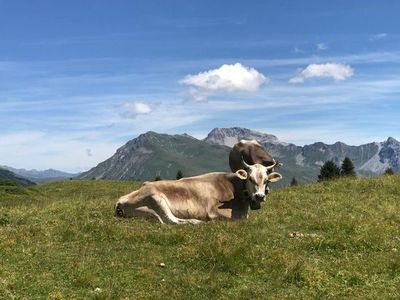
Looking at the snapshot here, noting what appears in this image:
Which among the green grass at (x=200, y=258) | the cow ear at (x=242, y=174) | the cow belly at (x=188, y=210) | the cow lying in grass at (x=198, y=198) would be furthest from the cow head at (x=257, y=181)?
the cow belly at (x=188, y=210)

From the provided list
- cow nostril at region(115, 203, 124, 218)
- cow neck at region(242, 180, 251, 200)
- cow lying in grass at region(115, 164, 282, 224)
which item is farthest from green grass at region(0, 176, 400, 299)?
cow neck at region(242, 180, 251, 200)

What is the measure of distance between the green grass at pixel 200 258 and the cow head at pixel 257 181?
0.80m

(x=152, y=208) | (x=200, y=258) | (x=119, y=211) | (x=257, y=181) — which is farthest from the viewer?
(x=119, y=211)

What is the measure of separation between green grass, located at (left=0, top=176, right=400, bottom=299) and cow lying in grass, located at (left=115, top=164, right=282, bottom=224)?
717 mm

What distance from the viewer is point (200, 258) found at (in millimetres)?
13344

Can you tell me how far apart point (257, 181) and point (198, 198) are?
2.41 meters

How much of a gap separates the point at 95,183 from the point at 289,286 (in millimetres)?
63216

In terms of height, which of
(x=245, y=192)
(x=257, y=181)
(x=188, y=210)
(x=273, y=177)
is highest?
(x=273, y=177)

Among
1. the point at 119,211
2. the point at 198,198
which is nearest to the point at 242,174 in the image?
the point at 198,198

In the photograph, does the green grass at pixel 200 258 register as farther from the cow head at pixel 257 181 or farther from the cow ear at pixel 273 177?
the cow ear at pixel 273 177

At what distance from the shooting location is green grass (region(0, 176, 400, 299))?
440 inches

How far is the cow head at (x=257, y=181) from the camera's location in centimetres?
1960

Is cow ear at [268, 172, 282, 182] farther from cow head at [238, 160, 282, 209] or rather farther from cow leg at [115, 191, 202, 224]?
cow leg at [115, 191, 202, 224]

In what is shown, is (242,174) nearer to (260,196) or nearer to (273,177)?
(273,177)
